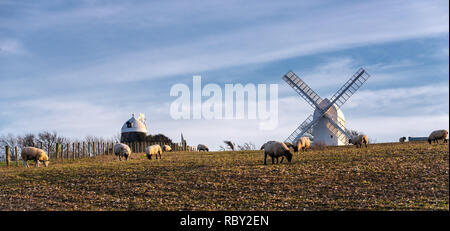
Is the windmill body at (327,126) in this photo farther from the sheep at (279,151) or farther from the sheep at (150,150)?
the sheep at (279,151)

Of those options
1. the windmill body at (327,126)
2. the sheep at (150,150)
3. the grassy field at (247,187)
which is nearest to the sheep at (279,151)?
the grassy field at (247,187)

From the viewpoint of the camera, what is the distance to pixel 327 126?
57.2m

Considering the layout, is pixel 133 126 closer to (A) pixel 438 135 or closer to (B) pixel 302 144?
(B) pixel 302 144

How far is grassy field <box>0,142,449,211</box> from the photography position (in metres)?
15.9

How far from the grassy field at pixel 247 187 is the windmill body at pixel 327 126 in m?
30.6

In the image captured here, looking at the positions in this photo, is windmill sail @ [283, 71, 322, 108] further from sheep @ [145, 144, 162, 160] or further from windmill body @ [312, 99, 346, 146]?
sheep @ [145, 144, 162, 160]

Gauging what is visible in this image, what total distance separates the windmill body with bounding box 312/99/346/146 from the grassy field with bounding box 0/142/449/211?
30615 mm

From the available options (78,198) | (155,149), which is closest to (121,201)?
(78,198)

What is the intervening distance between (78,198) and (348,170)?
42.4ft

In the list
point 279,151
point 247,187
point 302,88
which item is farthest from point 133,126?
point 247,187

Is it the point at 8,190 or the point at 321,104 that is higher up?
the point at 321,104
